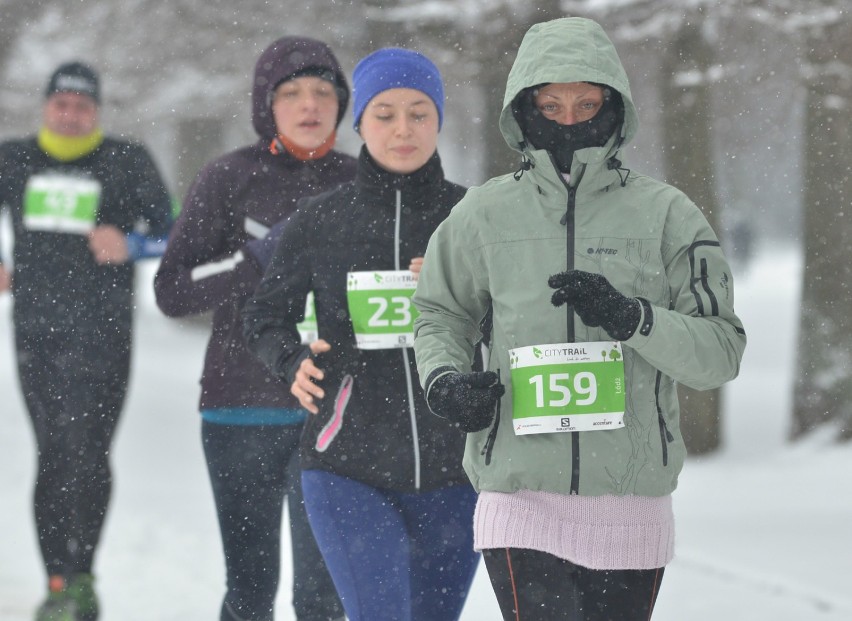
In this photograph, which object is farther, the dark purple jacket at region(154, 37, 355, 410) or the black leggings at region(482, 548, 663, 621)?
the dark purple jacket at region(154, 37, 355, 410)

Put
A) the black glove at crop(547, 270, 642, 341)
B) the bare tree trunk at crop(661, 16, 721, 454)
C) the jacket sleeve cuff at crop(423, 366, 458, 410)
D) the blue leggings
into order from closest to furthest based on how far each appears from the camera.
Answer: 1. the black glove at crop(547, 270, 642, 341)
2. the jacket sleeve cuff at crop(423, 366, 458, 410)
3. the blue leggings
4. the bare tree trunk at crop(661, 16, 721, 454)

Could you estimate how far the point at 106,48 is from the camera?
53.0 ft

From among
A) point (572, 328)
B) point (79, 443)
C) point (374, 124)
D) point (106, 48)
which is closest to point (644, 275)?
point (572, 328)

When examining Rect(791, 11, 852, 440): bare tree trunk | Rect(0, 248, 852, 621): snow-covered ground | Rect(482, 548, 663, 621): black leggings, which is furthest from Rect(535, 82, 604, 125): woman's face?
Rect(791, 11, 852, 440): bare tree trunk

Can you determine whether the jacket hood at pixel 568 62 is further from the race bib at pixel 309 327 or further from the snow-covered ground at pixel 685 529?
the snow-covered ground at pixel 685 529

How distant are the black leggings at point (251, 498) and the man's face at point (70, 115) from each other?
1998 millimetres

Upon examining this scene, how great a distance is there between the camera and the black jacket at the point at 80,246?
5688 millimetres

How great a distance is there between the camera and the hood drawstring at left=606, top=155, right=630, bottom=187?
2.92 metres

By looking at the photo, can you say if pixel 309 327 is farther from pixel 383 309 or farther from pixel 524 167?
pixel 524 167

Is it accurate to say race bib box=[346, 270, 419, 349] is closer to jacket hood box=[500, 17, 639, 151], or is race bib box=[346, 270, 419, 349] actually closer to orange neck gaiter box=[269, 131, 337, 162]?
jacket hood box=[500, 17, 639, 151]

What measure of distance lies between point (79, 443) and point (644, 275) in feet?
11.1

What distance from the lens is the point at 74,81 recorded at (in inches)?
231

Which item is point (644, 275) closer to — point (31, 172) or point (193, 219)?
point (193, 219)

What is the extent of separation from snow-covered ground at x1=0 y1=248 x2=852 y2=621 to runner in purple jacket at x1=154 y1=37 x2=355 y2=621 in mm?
1148
